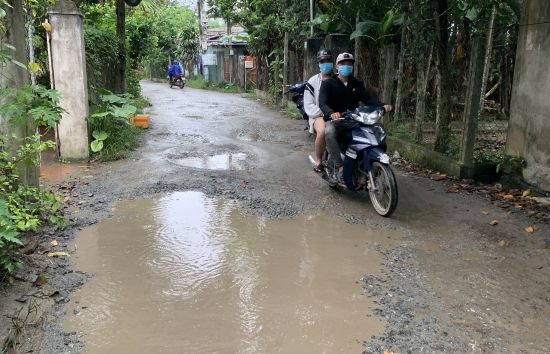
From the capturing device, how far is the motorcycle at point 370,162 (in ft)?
17.2

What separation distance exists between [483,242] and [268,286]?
2215 millimetres

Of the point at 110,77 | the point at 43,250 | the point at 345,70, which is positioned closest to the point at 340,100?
the point at 345,70

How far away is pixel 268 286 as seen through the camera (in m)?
3.73

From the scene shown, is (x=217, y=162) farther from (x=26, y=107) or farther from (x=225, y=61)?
(x=225, y=61)

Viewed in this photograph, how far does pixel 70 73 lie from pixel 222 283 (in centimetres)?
505

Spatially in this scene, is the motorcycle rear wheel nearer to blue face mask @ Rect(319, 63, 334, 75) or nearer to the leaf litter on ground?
blue face mask @ Rect(319, 63, 334, 75)

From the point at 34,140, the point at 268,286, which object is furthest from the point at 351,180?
the point at 34,140

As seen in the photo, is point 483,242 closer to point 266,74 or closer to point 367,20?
point 367,20

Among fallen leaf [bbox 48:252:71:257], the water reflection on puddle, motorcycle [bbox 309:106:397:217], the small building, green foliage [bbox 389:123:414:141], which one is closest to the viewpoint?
fallen leaf [bbox 48:252:71:257]

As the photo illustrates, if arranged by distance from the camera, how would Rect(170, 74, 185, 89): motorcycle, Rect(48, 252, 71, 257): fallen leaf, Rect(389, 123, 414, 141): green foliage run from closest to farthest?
1. Rect(48, 252, 71, 257): fallen leaf
2. Rect(389, 123, 414, 141): green foliage
3. Rect(170, 74, 185, 89): motorcycle

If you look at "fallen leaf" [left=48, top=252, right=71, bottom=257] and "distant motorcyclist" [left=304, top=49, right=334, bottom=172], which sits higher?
"distant motorcyclist" [left=304, top=49, right=334, bottom=172]

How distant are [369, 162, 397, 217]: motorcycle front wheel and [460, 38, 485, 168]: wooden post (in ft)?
6.16

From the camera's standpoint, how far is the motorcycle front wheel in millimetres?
5129

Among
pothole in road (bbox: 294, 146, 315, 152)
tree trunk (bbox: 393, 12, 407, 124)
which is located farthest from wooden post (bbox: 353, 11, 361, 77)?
pothole in road (bbox: 294, 146, 315, 152)
